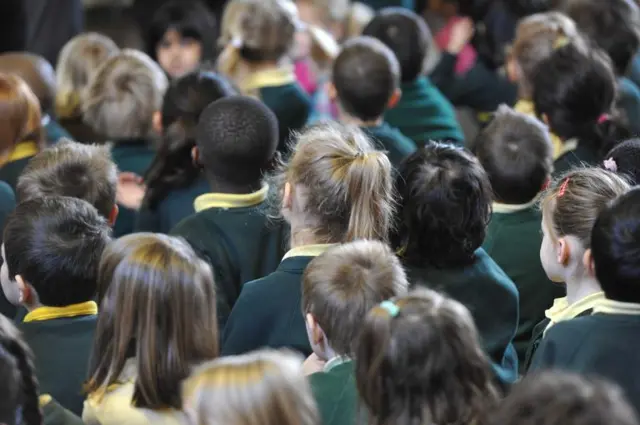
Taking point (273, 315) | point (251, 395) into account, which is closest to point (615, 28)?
point (273, 315)

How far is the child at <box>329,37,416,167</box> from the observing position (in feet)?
11.1

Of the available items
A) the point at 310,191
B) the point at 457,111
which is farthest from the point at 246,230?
the point at 457,111

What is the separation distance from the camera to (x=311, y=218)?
7.46 ft

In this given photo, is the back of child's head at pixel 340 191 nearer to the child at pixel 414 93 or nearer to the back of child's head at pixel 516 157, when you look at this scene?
the back of child's head at pixel 516 157

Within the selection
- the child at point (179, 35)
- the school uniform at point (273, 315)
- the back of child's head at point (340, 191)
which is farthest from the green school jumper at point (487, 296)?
the child at point (179, 35)

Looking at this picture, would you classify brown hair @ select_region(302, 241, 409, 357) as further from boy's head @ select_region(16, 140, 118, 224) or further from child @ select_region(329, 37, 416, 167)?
child @ select_region(329, 37, 416, 167)

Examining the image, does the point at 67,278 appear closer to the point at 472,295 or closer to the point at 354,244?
the point at 354,244

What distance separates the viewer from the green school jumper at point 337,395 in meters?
1.77

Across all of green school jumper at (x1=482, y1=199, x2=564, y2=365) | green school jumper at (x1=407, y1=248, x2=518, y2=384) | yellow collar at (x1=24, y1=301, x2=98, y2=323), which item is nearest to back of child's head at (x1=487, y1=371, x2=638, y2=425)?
green school jumper at (x1=407, y1=248, x2=518, y2=384)

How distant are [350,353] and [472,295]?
45 cm

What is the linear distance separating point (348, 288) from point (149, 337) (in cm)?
36

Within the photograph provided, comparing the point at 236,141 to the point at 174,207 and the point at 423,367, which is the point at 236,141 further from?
the point at 423,367

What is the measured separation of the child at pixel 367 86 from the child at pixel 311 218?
1.05 metres

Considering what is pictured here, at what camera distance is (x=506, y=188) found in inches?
104
